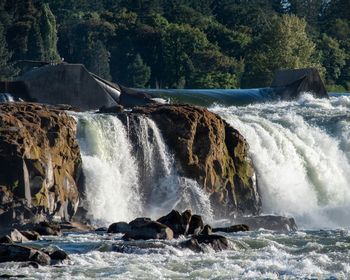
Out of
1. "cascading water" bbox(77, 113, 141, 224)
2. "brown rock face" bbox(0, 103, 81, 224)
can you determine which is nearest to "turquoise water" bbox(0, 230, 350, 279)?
"brown rock face" bbox(0, 103, 81, 224)

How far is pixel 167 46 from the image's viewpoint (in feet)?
321

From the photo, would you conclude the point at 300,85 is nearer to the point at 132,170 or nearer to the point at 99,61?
the point at 132,170

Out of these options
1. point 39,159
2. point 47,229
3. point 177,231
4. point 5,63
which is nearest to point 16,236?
point 47,229

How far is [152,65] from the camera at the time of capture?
9831cm

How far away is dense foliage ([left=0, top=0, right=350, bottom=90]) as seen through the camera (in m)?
90.6

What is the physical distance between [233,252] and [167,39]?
64.5 m

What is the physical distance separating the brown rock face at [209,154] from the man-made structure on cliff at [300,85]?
70.4 feet

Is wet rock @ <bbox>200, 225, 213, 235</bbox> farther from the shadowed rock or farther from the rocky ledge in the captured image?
the shadowed rock

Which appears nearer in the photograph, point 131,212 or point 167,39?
point 131,212

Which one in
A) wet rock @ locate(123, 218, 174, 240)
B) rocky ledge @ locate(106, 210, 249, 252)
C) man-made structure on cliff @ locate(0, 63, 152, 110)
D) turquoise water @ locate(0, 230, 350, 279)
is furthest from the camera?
man-made structure on cliff @ locate(0, 63, 152, 110)

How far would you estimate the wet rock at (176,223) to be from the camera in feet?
120

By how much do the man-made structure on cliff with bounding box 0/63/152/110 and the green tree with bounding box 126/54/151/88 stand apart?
1616 inches

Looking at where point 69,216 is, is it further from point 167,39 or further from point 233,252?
point 167,39

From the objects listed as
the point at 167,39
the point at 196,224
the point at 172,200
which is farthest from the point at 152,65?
the point at 196,224
